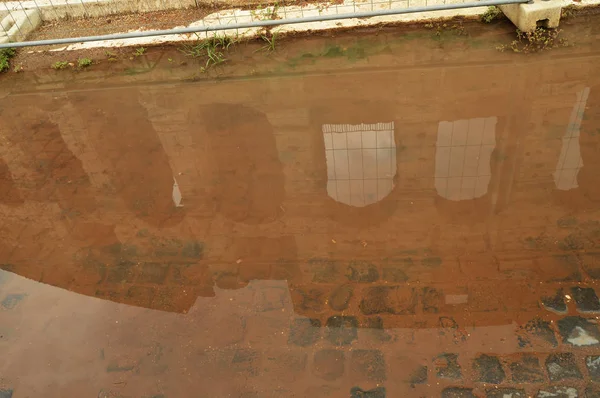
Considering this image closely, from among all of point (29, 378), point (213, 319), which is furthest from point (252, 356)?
point (29, 378)

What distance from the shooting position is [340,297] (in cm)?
376

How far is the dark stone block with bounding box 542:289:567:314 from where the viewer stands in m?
3.45

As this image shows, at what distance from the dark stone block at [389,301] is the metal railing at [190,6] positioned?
3961 mm

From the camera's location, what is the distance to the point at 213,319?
3.73 metres

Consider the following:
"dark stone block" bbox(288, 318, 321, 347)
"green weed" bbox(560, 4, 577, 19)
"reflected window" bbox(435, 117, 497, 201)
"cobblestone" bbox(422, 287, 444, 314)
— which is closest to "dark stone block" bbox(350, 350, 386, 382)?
"dark stone block" bbox(288, 318, 321, 347)

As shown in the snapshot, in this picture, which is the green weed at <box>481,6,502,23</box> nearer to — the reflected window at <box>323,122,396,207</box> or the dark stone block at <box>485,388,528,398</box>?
the reflected window at <box>323,122,396,207</box>

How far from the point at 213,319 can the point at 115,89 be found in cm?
433

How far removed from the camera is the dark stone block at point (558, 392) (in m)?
2.99

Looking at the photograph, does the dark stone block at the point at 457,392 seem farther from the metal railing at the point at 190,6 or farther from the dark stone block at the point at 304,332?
the metal railing at the point at 190,6

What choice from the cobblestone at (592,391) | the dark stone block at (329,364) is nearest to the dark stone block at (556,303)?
the cobblestone at (592,391)

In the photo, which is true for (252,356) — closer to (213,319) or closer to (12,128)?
(213,319)

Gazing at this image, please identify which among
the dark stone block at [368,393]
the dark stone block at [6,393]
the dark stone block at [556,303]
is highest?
the dark stone block at [556,303]

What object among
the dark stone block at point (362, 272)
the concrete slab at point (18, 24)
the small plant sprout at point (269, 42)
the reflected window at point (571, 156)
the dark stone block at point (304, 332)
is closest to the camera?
the dark stone block at point (304, 332)

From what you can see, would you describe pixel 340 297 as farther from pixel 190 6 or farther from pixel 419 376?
pixel 190 6
